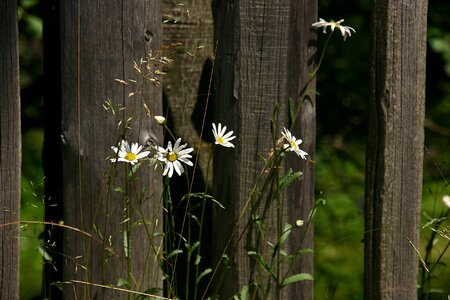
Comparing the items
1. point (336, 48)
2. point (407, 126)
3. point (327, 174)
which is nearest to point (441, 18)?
point (336, 48)

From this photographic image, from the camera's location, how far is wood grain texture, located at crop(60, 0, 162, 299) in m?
2.66

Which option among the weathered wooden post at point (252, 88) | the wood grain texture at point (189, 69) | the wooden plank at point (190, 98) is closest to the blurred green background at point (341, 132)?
the wooden plank at point (190, 98)

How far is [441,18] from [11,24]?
3143mm

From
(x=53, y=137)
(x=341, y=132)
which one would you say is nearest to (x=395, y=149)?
(x=53, y=137)

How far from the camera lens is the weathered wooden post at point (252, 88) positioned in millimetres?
2781

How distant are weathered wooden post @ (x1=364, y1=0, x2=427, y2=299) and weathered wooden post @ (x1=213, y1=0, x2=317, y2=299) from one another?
0.22 meters

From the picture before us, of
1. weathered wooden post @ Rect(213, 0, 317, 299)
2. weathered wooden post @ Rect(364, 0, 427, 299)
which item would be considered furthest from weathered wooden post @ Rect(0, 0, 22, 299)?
weathered wooden post @ Rect(364, 0, 427, 299)

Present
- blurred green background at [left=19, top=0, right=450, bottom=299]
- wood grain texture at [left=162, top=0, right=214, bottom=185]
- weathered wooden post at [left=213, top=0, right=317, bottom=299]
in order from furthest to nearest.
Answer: blurred green background at [left=19, top=0, right=450, bottom=299], wood grain texture at [left=162, top=0, right=214, bottom=185], weathered wooden post at [left=213, top=0, right=317, bottom=299]

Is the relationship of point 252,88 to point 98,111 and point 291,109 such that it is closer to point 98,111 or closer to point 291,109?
point 291,109

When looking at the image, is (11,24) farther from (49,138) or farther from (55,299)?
(55,299)

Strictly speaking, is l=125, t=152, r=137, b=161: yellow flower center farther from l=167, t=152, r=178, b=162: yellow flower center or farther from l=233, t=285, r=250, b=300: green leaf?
l=233, t=285, r=250, b=300: green leaf

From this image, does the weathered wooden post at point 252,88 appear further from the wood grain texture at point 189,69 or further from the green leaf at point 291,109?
the wood grain texture at point 189,69

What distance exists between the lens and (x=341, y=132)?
17.9 feet

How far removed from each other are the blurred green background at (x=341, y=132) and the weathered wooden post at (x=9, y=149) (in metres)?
1.56
